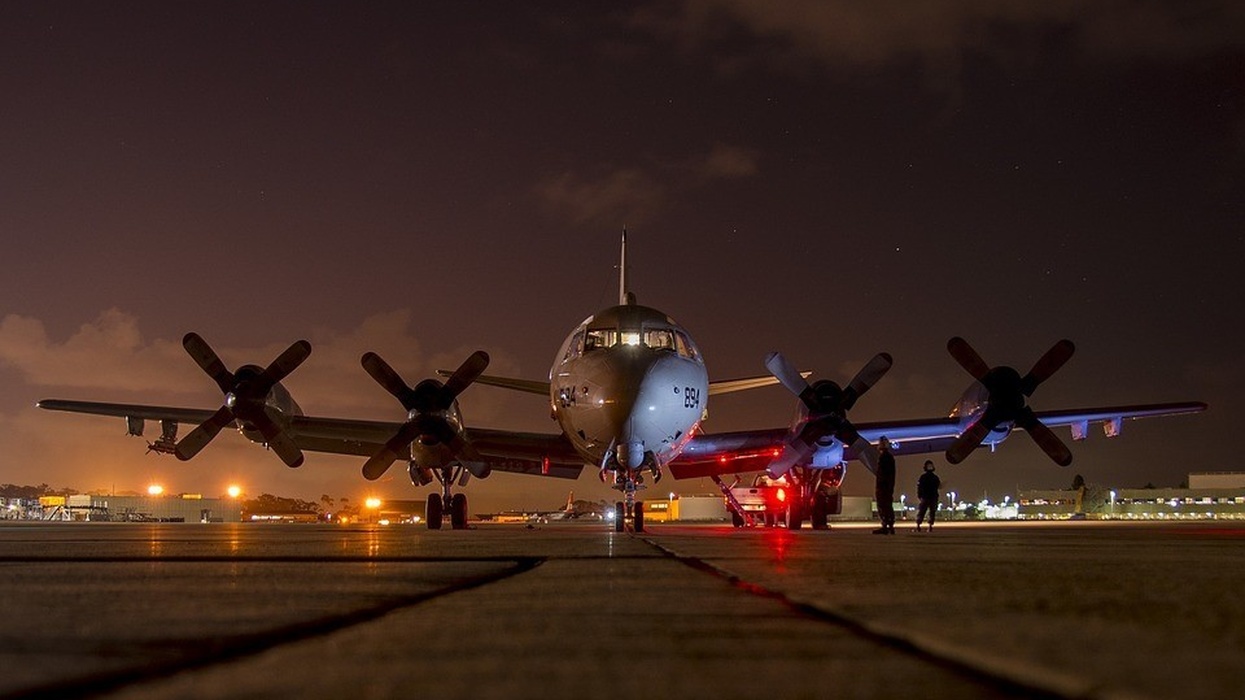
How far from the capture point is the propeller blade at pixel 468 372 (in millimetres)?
25891

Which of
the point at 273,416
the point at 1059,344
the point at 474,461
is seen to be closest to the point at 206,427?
the point at 273,416

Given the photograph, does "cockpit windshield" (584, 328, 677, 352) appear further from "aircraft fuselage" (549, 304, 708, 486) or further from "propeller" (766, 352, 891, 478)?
"propeller" (766, 352, 891, 478)

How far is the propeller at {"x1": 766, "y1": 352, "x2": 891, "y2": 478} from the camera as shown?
25.8m

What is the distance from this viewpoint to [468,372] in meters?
26.2

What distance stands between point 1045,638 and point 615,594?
198 centimetres

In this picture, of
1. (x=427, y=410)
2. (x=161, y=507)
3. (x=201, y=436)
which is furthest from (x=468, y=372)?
(x=161, y=507)

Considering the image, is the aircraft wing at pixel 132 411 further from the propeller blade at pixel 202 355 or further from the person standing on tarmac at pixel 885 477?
the person standing on tarmac at pixel 885 477

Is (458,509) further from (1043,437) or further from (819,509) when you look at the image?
(1043,437)

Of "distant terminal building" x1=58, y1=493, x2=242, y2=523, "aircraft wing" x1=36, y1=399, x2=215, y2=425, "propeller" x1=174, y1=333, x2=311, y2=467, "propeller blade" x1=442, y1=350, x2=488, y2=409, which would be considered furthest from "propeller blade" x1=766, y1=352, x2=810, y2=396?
"distant terminal building" x1=58, y1=493, x2=242, y2=523

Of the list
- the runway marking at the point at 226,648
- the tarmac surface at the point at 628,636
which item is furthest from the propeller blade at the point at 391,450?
the runway marking at the point at 226,648

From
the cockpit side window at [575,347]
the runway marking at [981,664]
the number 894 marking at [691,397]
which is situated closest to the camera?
the runway marking at [981,664]

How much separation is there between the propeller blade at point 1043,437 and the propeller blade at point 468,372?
13.1 metres

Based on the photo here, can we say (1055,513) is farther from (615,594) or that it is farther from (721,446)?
(615,594)

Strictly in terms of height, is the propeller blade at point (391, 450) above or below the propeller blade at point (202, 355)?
below
